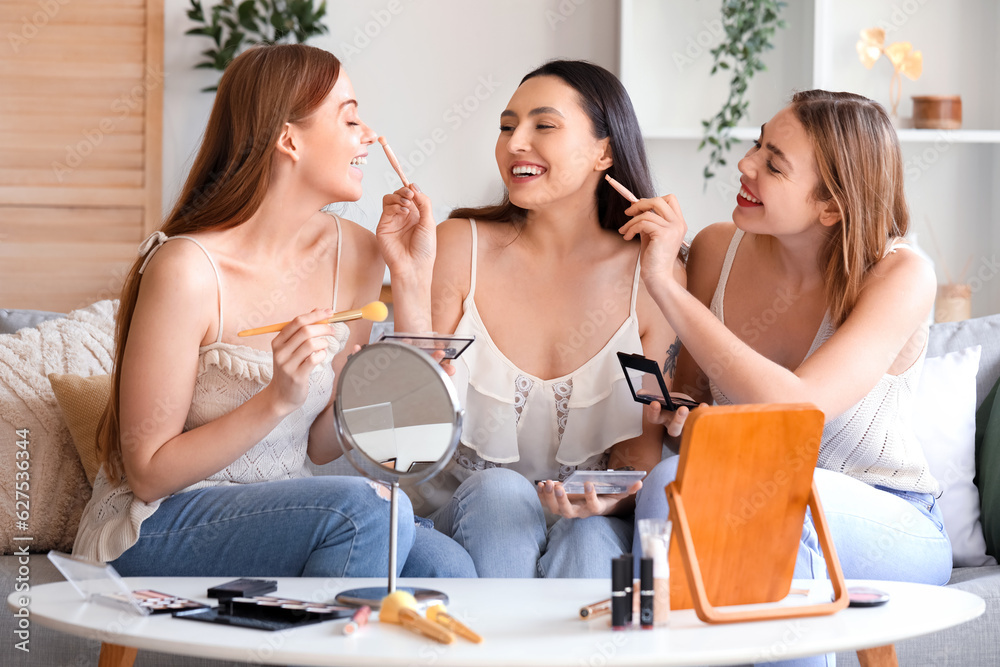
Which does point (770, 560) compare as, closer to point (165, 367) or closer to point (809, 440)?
point (809, 440)

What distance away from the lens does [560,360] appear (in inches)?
71.7

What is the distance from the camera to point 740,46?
302 cm

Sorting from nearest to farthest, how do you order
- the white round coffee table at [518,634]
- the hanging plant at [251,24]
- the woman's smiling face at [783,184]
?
the white round coffee table at [518,634]
the woman's smiling face at [783,184]
the hanging plant at [251,24]

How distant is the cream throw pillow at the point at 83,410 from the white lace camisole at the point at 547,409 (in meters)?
0.67

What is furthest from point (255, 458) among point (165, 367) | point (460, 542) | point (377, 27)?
point (377, 27)

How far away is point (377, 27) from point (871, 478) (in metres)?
2.16

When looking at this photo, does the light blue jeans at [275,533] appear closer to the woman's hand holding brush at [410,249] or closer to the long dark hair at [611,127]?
the woman's hand holding brush at [410,249]

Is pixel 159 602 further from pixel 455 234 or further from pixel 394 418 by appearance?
pixel 455 234

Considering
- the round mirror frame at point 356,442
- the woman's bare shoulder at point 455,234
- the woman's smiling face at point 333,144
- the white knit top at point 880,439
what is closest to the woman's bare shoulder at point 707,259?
the white knit top at point 880,439

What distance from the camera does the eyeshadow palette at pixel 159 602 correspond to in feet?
3.43

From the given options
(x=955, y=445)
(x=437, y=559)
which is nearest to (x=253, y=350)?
(x=437, y=559)

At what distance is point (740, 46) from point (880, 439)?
5.79 feet

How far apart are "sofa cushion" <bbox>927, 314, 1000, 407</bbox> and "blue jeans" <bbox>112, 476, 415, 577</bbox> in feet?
4.21

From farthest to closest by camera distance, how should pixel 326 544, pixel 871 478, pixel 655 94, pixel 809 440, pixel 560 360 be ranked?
pixel 655 94 → pixel 560 360 → pixel 871 478 → pixel 326 544 → pixel 809 440
